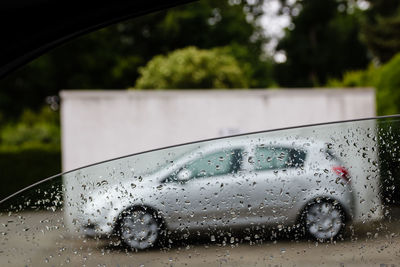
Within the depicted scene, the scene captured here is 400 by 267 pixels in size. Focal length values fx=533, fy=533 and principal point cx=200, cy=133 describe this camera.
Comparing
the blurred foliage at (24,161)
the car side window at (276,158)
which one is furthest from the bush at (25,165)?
the car side window at (276,158)

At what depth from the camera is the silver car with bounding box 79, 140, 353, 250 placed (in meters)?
1.27

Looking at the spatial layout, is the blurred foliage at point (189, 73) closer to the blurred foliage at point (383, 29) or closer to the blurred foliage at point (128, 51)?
the blurred foliage at point (128, 51)

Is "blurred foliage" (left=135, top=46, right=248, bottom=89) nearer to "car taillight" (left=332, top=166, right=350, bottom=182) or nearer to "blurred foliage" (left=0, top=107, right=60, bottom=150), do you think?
"blurred foliage" (left=0, top=107, right=60, bottom=150)

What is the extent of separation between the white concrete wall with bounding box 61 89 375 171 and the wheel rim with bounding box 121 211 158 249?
465 inches

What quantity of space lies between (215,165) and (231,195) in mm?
83

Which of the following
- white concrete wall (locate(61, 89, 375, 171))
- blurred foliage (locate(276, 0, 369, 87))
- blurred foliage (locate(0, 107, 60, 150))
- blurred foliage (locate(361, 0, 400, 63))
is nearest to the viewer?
white concrete wall (locate(61, 89, 375, 171))

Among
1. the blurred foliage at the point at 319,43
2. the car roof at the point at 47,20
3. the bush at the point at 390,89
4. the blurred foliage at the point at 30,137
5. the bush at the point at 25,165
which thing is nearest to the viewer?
the car roof at the point at 47,20

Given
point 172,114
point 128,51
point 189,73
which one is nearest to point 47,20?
point 172,114

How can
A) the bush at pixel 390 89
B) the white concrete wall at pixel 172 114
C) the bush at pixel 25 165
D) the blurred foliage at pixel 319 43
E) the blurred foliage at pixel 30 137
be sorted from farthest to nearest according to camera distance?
the blurred foliage at pixel 319 43 → the blurred foliage at pixel 30 137 → the bush at pixel 25 165 → the bush at pixel 390 89 → the white concrete wall at pixel 172 114

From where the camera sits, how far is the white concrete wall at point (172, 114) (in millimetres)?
12977

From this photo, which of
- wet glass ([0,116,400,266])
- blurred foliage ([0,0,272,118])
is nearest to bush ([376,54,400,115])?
wet glass ([0,116,400,266])

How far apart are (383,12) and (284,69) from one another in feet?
30.0

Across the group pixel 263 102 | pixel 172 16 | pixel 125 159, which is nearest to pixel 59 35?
pixel 125 159

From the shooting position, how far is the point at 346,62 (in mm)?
38281
